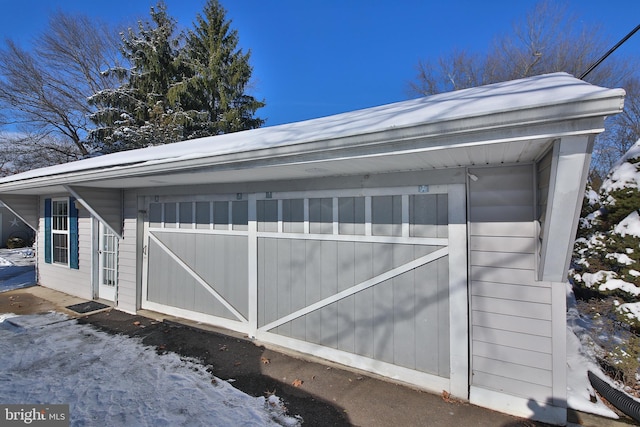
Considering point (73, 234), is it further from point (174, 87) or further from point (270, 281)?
point (174, 87)

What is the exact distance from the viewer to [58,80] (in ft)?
44.8

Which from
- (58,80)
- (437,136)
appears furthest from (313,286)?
(58,80)

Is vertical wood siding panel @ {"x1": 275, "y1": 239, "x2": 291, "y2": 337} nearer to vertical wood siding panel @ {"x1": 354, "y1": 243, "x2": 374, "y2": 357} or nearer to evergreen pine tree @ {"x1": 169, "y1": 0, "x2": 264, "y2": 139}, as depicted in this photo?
vertical wood siding panel @ {"x1": 354, "y1": 243, "x2": 374, "y2": 357}

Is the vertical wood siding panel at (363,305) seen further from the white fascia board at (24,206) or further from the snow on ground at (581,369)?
the white fascia board at (24,206)

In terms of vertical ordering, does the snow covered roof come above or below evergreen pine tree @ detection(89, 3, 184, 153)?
below

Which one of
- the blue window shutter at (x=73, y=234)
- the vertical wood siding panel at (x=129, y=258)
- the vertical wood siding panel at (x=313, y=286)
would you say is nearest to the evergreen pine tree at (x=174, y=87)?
the blue window shutter at (x=73, y=234)

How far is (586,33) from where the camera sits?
10.4 m

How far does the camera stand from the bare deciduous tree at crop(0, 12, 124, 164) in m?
13.1

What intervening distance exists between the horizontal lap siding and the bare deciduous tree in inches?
596

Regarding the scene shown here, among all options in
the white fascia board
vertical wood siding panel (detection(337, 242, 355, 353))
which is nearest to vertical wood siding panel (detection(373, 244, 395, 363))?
vertical wood siding panel (detection(337, 242, 355, 353))

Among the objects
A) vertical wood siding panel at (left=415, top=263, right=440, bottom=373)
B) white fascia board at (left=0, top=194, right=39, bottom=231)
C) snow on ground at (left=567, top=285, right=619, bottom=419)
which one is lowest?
snow on ground at (left=567, top=285, right=619, bottom=419)

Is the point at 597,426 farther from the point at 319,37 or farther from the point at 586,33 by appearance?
the point at 586,33

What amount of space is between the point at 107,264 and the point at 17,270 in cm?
614

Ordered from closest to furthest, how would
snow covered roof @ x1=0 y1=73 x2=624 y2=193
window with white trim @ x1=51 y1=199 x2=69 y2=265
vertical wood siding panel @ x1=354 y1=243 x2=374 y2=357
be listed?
snow covered roof @ x1=0 y1=73 x2=624 y2=193 → vertical wood siding panel @ x1=354 y1=243 x2=374 y2=357 → window with white trim @ x1=51 y1=199 x2=69 y2=265
